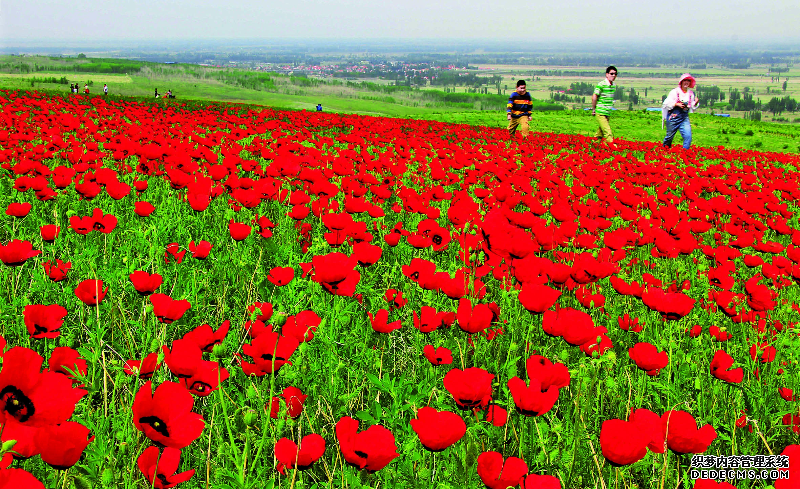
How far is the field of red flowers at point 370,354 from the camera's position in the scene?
124 centimetres

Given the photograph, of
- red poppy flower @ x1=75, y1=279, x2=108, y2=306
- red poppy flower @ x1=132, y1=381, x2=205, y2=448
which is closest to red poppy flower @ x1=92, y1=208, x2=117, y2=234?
red poppy flower @ x1=75, y1=279, x2=108, y2=306

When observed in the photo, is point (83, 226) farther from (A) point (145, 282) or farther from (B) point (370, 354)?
(B) point (370, 354)

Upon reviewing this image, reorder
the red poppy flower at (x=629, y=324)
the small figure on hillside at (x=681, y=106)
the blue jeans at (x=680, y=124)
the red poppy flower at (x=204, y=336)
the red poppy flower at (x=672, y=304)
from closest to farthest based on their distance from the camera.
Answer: the red poppy flower at (x=204, y=336)
the red poppy flower at (x=672, y=304)
the red poppy flower at (x=629, y=324)
the small figure on hillside at (x=681, y=106)
the blue jeans at (x=680, y=124)

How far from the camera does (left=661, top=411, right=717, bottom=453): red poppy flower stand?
1.29 m

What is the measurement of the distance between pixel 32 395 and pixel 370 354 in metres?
1.29

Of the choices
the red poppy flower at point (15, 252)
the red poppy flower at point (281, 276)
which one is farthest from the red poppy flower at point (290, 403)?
the red poppy flower at point (15, 252)

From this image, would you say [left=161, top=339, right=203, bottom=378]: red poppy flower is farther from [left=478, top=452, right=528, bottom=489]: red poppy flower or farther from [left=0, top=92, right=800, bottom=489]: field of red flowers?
[left=478, top=452, right=528, bottom=489]: red poppy flower

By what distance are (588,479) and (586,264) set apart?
0.87 metres

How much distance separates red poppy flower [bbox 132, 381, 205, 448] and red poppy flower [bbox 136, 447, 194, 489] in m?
0.07

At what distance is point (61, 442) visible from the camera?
39.3 inches

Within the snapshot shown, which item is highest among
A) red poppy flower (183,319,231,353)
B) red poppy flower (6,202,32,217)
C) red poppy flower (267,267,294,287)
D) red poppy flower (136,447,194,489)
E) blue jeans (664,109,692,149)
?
blue jeans (664,109,692,149)

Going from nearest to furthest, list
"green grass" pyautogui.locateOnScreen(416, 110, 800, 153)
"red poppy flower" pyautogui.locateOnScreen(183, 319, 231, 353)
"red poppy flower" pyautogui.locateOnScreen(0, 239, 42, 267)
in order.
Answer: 1. "red poppy flower" pyautogui.locateOnScreen(183, 319, 231, 353)
2. "red poppy flower" pyautogui.locateOnScreen(0, 239, 42, 267)
3. "green grass" pyautogui.locateOnScreen(416, 110, 800, 153)

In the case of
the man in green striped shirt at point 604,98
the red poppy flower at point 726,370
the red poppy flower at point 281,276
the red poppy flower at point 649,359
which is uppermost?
the man in green striped shirt at point 604,98

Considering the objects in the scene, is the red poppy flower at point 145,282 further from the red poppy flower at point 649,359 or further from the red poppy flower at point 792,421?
the red poppy flower at point 792,421
